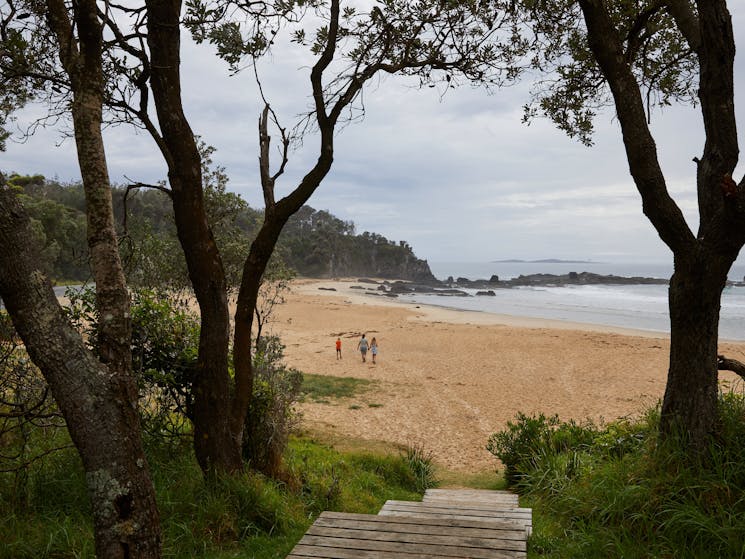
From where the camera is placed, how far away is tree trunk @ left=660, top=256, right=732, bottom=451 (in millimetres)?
4016

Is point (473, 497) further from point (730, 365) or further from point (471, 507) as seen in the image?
point (730, 365)

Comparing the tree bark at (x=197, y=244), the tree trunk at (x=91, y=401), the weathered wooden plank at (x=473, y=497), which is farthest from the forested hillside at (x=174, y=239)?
the weathered wooden plank at (x=473, y=497)

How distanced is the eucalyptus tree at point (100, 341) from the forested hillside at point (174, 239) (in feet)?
3.61

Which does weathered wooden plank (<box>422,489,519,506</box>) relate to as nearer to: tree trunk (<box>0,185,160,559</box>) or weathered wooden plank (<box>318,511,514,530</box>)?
weathered wooden plank (<box>318,511,514,530</box>)

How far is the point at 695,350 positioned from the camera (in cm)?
412

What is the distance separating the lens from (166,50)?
435cm

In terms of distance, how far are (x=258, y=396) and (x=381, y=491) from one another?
2.42 metres

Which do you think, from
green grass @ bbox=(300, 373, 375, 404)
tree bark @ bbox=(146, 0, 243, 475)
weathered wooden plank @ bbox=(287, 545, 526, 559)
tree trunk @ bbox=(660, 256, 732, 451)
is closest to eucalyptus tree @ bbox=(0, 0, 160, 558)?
weathered wooden plank @ bbox=(287, 545, 526, 559)

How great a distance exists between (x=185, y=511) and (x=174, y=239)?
941cm

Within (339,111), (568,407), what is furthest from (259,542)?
(568,407)

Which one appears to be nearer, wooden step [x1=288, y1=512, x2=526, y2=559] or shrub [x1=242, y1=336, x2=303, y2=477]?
wooden step [x1=288, y1=512, x2=526, y2=559]

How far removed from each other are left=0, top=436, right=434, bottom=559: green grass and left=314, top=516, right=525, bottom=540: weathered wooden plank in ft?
1.91

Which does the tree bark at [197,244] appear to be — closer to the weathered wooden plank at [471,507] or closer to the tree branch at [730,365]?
the weathered wooden plank at [471,507]

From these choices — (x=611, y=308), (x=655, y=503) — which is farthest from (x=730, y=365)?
(x=611, y=308)
